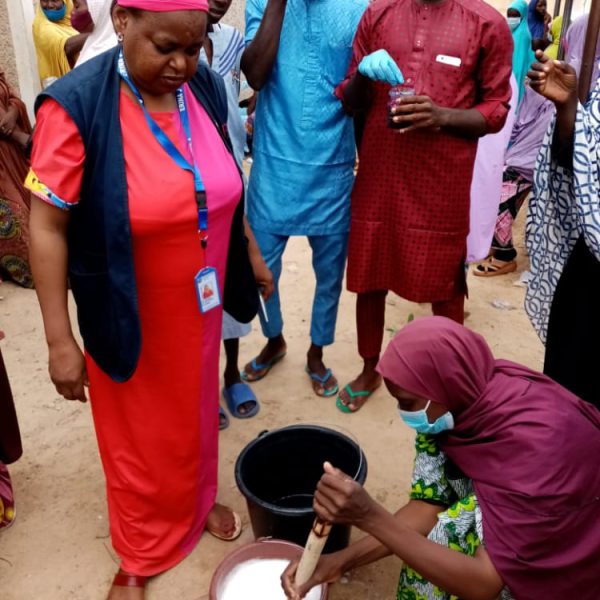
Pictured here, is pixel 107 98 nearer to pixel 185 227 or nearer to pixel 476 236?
pixel 185 227

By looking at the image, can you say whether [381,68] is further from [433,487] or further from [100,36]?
[433,487]

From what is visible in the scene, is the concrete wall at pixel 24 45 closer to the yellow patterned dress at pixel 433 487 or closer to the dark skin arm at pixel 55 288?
the dark skin arm at pixel 55 288

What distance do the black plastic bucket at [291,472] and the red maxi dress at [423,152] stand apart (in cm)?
93

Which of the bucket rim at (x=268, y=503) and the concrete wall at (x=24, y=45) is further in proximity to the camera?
the concrete wall at (x=24, y=45)

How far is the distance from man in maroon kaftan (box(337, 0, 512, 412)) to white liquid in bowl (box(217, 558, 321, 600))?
144cm

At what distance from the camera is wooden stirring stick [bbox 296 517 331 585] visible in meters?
1.64

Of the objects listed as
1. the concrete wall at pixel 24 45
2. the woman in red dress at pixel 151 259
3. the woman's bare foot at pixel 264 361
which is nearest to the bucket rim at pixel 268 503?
the woman in red dress at pixel 151 259

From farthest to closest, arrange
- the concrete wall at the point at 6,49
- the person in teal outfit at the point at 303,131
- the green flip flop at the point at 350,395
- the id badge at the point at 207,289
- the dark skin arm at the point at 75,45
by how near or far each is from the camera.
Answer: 1. the concrete wall at the point at 6,49
2. the dark skin arm at the point at 75,45
3. the green flip flop at the point at 350,395
4. the person in teal outfit at the point at 303,131
5. the id badge at the point at 207,289

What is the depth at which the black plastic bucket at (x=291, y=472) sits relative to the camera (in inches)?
87.7

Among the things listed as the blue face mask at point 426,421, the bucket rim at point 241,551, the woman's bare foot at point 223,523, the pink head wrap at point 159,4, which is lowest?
the woman's bare foot at point 223,523

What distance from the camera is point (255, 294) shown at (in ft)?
7.86

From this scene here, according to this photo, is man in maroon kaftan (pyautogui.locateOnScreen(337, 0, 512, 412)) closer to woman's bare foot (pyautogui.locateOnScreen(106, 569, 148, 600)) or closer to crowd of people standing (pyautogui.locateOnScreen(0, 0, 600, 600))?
crowd of people standing (pyautogui.locateOnScreen(0, 0, 600, 600))

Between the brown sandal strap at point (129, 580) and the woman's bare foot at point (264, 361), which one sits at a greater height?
the brown sandal strap at point (129, 580)

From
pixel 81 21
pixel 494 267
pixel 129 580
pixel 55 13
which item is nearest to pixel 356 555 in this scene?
pixel 129 580
